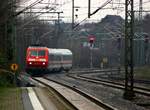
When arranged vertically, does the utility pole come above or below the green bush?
above

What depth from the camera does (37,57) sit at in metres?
60.0

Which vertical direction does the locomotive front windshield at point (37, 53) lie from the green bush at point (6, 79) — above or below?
above

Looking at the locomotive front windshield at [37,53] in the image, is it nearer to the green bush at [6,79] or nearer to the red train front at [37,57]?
the red train front at [37,57]

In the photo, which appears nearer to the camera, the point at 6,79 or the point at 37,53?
the point at 6,79

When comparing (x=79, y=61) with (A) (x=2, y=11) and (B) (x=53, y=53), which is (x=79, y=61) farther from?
(A) (x=2, y=11)

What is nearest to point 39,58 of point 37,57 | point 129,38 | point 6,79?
point 37,57

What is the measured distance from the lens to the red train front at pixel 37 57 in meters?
59.4

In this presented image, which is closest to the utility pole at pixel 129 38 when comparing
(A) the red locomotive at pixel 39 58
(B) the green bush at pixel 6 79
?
(B) the green bush at pixel 6 79

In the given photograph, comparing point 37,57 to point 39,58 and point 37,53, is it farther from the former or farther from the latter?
point 37,53

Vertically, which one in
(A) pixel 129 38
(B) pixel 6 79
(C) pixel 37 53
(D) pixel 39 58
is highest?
(A) pixel 129 38

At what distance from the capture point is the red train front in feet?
195

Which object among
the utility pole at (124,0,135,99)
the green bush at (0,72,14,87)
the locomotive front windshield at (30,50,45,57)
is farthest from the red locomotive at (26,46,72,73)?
the utility pole at (124,0,135,99)

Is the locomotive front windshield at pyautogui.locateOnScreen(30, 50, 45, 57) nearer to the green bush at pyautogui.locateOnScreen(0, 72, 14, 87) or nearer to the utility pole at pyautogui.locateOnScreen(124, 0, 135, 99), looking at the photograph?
the green bush at pyautogui.locateOnScreen(0, 72, 14, 87)

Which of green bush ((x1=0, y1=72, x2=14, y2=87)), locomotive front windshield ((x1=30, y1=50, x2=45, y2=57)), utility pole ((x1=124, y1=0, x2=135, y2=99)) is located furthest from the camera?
locomotive front windshield ((x1=30, y1=50, x2=45, y2=57))
